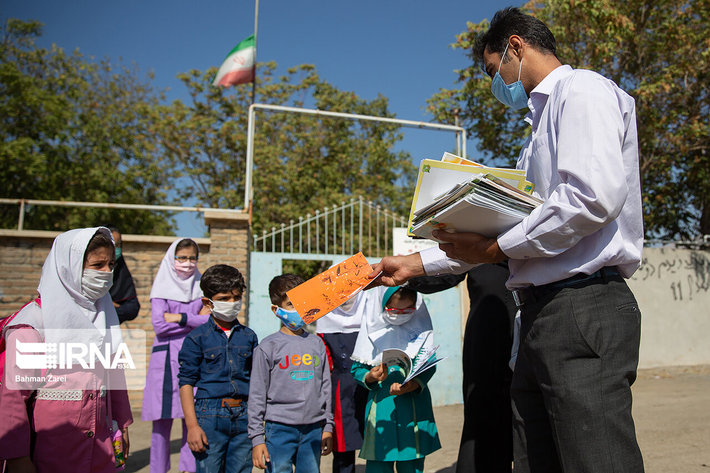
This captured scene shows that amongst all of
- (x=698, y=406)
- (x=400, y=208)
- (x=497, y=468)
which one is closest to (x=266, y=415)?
(x=497, y=468)

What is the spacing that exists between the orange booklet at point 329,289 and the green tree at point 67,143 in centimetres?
1141

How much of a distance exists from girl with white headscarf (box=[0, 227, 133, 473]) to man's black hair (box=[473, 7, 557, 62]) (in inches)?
84.0

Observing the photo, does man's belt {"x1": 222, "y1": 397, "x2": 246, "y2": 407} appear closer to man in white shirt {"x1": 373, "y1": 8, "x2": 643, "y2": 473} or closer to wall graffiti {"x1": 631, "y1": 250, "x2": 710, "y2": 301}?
man in white shirt {"x1": 373, "y1": 8, "x2": 643, "y2": 473}

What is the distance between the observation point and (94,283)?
2.81m

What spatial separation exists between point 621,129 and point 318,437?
247 centimetres

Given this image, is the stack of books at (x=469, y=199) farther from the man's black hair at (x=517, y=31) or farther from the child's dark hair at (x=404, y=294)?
the child's dark hair at (x=404, y=294)

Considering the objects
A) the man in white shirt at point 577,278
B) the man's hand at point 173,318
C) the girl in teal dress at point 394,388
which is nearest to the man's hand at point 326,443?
the girl in teal dress at point 394,388

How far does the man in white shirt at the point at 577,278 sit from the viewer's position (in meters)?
1.53

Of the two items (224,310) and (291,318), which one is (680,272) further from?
(224,310)

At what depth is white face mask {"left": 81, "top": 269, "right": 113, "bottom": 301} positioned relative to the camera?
110 inches

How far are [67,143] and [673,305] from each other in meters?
14.0

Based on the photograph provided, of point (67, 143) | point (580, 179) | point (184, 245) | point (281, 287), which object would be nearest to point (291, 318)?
point (281, 287)

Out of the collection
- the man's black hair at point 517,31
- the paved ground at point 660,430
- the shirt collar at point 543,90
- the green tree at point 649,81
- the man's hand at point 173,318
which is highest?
the green tree at point 649,81

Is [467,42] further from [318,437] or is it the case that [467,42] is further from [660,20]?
[318,437]
